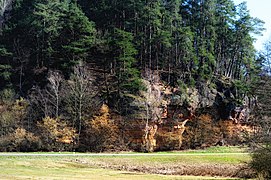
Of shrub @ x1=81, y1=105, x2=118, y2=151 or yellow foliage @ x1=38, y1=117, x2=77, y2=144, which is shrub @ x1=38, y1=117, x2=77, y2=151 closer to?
yellow foliage @ x1=38, y1=117, x2=77, y2=144

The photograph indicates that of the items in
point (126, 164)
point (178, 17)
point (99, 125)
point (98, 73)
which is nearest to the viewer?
point (126, 164)

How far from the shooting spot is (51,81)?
49.6m

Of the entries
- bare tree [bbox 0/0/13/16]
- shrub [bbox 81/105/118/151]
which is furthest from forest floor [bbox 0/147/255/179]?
bare tree [bbox 0/0/13/16]

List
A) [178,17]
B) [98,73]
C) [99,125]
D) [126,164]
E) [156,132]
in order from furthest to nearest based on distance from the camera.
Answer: [178,17] → [98,73] → [156,132] → [99,125] → [126,164]

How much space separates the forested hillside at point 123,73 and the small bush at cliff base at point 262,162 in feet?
78.6

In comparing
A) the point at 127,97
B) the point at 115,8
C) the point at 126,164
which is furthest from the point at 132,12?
the point at 126,164

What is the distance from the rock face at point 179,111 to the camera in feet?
158

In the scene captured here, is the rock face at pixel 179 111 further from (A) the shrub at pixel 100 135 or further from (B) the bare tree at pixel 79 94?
(B) the bare tree at pixel 79 94

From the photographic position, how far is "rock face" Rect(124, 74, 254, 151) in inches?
1891

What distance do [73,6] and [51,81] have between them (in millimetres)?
13000

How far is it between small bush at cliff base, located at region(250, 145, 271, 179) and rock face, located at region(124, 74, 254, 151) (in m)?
25.4

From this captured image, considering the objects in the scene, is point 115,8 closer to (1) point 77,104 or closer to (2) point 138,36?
(2) point 138,36

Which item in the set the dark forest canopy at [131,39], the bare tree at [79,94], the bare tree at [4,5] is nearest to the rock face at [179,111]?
the dark forest canopy at [131,39]

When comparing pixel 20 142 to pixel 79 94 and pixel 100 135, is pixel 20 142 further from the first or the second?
pixel 100 135
